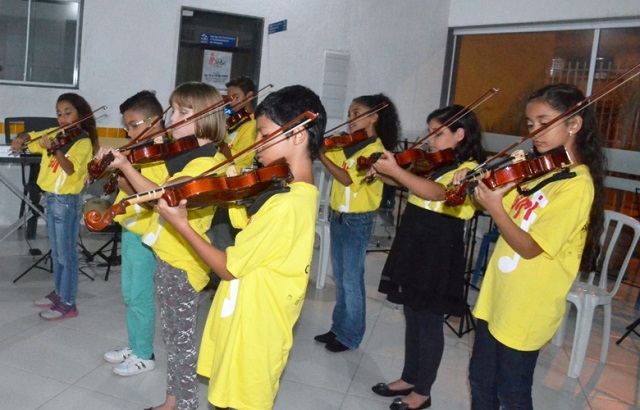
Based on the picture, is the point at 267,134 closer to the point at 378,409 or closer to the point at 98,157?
the point at 98,157

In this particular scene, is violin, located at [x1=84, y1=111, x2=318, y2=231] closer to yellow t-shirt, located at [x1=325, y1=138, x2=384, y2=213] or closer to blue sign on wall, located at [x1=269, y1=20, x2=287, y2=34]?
yellow t-shirt, located at [x1=325, y1=138, x2=384, y2=213]

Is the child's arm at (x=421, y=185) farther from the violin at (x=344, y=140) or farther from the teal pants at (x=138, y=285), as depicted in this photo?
the teal pants at (x=138, y=285)

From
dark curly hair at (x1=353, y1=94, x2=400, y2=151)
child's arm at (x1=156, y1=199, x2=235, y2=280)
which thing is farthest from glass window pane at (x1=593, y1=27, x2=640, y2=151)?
child's arm at (x1=156, y1=199, x2=235, y2=280)

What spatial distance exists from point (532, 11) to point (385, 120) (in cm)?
385

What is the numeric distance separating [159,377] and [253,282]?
58.4 inches

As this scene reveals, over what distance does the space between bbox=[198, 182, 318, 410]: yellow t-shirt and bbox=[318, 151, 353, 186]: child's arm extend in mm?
1490

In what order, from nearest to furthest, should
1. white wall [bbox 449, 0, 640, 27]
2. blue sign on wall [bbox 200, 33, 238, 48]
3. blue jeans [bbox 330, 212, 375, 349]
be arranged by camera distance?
1. blue jeans [bbox 330, 212, 375, 349]
2. white wall [bbox 449, 0, 640, 27]
3. blue sign on wall [bbox 200, 33, 238, 48]

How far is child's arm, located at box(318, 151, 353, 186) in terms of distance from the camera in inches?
132

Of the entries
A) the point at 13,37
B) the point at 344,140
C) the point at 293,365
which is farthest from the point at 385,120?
the point at 13,37

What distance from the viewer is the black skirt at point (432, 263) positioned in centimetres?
273

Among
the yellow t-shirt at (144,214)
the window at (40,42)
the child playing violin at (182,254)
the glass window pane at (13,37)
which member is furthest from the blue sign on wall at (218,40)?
the child playing violin at (182,254)

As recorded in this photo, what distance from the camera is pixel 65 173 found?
3.54 meters

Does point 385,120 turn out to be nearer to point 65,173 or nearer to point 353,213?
point 353,213

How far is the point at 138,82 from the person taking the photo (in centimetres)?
596
